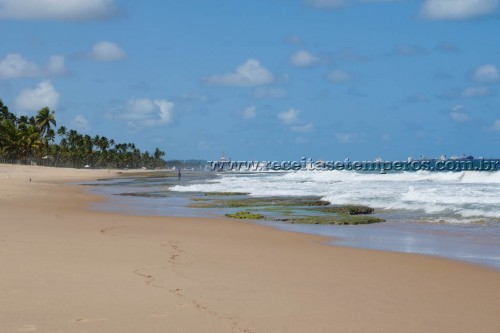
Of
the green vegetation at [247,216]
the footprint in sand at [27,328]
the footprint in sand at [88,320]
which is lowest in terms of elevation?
the green vegetation at [247,216]

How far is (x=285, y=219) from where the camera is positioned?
21.3 metres

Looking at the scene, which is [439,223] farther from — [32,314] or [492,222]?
[32,314]

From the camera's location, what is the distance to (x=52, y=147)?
138 m

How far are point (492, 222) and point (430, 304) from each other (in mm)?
12652

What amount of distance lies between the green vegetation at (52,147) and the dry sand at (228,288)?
9990 cm

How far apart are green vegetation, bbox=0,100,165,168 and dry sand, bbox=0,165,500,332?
99.9 m

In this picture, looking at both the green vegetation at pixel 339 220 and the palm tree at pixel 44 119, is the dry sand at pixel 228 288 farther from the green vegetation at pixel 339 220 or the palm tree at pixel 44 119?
the palm tree at pixel 44 119

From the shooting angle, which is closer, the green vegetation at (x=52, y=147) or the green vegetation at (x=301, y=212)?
the green vegetation at (x=301, y=212)

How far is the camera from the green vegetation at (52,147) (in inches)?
4176

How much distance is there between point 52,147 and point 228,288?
453 ft

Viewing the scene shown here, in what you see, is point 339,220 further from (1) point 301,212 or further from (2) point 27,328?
(2) point 27,328

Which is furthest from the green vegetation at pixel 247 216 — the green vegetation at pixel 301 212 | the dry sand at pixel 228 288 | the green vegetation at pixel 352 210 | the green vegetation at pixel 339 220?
the dry sand at pixel 228 288

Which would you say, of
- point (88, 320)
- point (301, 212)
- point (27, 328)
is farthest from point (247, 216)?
point (27, 328)

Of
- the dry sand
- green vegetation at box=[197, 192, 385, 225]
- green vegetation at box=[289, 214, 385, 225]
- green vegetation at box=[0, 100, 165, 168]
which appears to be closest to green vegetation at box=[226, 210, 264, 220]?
green vegetation at box=[197, 192, 385, 225]
